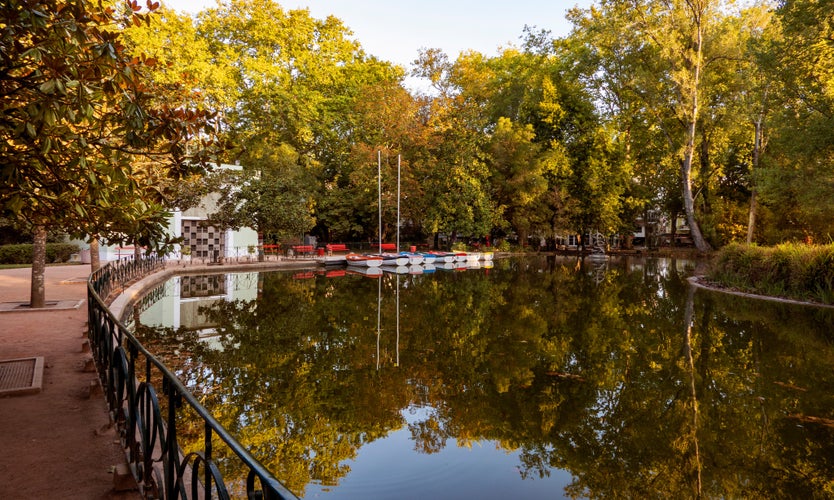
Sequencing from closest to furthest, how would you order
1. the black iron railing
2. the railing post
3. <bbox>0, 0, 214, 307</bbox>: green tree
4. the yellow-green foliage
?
the black iron railing → the railing post → <bbox>0, 0, 214, 307</bbox>: green tree → the yellow-green foliage

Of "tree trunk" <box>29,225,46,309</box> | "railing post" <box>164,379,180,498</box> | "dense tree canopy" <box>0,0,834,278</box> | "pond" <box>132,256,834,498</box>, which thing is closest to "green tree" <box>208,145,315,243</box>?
"dense tree canopy" <box>0,0,834,278</box>

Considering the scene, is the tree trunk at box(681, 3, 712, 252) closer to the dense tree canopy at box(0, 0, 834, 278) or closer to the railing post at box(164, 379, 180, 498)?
the dense tree canopy at box(0, 0, 834, 278)

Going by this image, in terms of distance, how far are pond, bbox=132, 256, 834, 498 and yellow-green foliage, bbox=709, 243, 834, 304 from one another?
8.91 feet

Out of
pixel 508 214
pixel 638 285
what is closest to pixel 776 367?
pixel 638 285

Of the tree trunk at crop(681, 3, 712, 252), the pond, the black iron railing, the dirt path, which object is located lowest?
the pond

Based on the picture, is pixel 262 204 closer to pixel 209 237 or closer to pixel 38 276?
pixel 209 237

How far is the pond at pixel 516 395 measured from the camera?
208 inches

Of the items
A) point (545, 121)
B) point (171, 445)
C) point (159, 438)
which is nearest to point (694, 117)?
point (545, 121)

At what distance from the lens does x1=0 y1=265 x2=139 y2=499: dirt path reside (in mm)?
3990

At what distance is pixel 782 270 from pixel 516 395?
16.0 m

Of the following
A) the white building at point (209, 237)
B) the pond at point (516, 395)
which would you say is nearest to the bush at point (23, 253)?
the white building at point (209, 237)

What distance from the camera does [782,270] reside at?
729 inches

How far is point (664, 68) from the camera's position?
3706 cm

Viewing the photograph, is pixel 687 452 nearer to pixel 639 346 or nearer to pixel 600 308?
pixel 639 346
